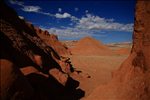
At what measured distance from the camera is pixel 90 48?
53.6 m

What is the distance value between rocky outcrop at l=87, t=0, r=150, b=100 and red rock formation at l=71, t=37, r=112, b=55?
3915 centimetres

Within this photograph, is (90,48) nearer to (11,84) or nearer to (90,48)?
(90,48)

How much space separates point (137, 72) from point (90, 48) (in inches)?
1704

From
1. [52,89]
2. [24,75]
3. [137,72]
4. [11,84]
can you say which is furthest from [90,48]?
[11,84]

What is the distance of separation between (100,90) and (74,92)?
127 inches

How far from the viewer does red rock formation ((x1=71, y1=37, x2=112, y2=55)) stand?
169ft

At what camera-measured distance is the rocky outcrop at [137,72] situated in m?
9.77

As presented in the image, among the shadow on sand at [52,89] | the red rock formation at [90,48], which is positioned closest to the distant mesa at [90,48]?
the red rock formation at [90,48]

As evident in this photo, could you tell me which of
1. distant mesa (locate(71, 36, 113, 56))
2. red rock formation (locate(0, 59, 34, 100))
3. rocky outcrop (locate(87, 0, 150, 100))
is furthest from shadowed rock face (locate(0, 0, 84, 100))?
distant mesa (locate(71, 36, 113, 56))

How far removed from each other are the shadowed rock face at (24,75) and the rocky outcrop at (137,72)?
2687 millimetres

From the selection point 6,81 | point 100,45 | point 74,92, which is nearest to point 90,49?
point 100,45

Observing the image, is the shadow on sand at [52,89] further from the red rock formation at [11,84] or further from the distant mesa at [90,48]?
the distant mesa at [90,48]

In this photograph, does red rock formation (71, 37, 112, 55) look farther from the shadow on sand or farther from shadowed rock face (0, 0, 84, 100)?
the shadow on sand

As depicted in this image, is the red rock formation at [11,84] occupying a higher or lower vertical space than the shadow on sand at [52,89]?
higher
